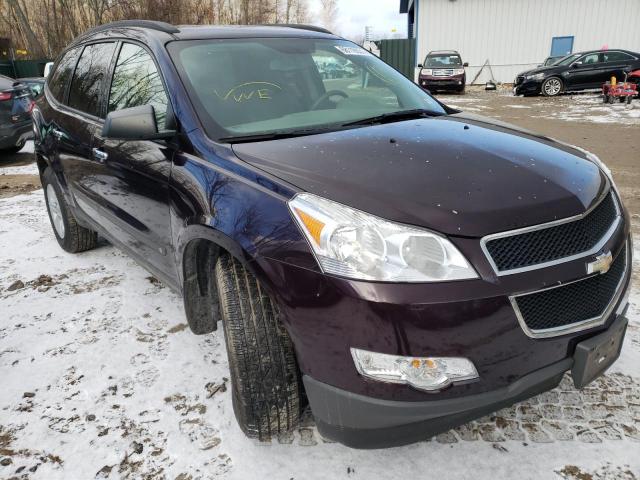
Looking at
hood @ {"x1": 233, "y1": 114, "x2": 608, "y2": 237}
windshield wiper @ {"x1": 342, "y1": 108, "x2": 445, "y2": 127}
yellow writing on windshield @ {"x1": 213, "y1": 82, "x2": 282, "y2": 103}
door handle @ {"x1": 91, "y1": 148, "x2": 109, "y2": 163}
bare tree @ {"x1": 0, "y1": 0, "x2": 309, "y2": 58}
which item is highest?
bare tree @ {"x1": 0, "y1": 0, "x2": 309, "y2": 58}

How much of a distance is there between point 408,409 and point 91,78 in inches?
118

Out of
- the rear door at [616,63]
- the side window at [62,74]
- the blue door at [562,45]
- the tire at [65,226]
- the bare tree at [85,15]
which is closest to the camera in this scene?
the side window at [62,74]

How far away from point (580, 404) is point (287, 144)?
1.73m

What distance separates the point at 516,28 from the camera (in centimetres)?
2367

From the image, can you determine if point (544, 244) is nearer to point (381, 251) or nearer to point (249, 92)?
point (381, 251)

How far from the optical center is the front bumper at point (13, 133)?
8289mm

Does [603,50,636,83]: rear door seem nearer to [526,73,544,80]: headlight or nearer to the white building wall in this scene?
[526,73,544,80]: headlight

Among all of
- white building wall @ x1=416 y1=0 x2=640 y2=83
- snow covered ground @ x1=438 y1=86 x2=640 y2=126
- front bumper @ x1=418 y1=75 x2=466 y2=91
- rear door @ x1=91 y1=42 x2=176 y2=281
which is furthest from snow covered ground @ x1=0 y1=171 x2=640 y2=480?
white building wall @ x1=416 y1=0 x2=640 y2=83

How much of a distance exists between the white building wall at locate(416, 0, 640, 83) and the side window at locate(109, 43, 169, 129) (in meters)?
23.8

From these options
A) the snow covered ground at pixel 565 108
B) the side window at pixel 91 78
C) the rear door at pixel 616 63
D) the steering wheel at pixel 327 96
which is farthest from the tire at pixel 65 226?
the rear door at pixel 616 63

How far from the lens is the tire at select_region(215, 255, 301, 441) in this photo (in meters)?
1.81

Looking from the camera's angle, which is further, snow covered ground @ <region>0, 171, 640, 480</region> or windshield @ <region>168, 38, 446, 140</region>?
windshield @ <region>168, 38, 446, 140</region>

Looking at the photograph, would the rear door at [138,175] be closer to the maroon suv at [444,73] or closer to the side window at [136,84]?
the side window at [136,84]

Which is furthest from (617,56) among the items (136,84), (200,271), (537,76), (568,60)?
(200,271)
